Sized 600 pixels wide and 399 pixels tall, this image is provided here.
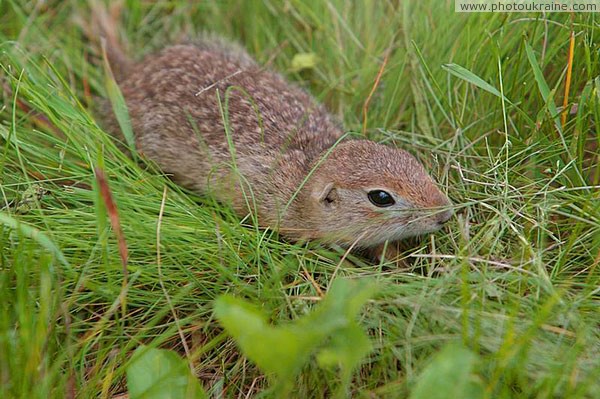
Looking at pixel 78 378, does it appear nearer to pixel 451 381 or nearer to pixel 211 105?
pixel 451 381

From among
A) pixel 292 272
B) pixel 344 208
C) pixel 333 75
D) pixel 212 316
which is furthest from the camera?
pixel 333 75

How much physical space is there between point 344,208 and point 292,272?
1.71ft

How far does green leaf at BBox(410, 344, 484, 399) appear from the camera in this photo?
224 centimetres

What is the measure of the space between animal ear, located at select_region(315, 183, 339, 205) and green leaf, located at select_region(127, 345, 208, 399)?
1223 millimetres

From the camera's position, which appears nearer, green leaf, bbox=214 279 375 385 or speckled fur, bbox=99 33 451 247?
green leaf, bbox=214 279 375 385

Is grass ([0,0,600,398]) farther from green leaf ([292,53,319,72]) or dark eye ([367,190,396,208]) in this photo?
dark eye ([367,190,396,208])

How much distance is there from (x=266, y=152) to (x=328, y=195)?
0.50 m

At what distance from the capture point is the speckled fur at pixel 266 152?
133 inches

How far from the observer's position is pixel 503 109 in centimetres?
353

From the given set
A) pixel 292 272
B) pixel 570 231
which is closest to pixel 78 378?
pixel 292 272

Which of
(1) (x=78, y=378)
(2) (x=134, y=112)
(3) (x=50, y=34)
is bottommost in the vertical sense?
(1) (x=78, y=378)

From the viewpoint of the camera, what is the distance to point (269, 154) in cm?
380

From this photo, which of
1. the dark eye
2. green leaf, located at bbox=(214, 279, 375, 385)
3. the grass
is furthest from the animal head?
green leaf, located at bbox=(214, 279, 375, 385)

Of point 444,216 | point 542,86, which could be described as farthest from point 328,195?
point 542,86
